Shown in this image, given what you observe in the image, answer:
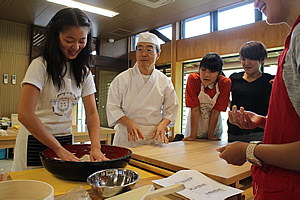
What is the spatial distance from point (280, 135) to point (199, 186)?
0.34 meters

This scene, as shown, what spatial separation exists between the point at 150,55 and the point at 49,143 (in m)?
1.12

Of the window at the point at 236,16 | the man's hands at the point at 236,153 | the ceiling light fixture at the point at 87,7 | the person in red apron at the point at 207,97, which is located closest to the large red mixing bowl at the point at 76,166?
the man's hands at the point at 236,153

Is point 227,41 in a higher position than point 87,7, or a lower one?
lower

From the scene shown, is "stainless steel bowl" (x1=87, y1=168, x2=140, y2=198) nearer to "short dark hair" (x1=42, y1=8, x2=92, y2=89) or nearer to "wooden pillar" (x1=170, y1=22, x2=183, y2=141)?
"short dark hair" (x1=42, y1=8, x2=92, y2=89)

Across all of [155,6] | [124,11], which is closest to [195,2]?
[155,6]

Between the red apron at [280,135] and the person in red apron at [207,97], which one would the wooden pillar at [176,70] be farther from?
the red apron at [280,135]

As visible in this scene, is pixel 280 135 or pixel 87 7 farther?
pixel 87 7

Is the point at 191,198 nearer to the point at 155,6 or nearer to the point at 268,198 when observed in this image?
the point at 268,198

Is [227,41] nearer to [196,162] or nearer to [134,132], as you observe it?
[134,132]

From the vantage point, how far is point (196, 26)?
5.55 m

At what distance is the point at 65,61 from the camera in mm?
1205

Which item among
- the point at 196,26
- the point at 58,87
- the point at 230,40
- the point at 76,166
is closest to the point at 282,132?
the point at 76,166

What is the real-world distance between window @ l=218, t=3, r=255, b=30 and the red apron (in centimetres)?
439

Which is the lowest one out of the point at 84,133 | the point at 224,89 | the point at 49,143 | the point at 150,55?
the point at 84,133
